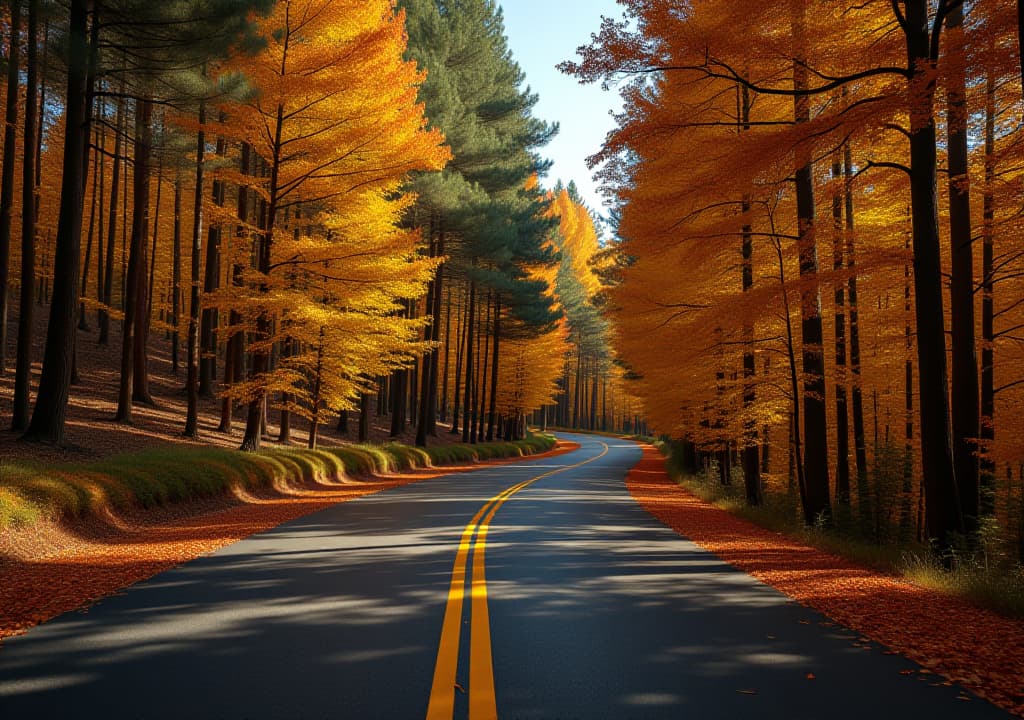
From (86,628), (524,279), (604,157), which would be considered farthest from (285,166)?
(524,279)

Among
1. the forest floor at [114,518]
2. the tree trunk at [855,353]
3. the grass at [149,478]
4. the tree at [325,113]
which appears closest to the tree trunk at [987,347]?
the tree trunk at [855,353]

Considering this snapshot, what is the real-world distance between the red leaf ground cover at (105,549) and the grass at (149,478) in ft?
0.75

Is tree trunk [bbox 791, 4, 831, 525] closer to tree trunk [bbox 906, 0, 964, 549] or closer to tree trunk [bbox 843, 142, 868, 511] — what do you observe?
tree trunk [bbox 843, 142, 868, 511]

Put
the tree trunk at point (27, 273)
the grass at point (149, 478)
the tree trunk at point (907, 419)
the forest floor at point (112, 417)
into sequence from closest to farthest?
the grass at point (149, 478)
the forest floor at point (112, 417)
the tree trunk at point (27, 273)
the tree trunk at point (907, 419)

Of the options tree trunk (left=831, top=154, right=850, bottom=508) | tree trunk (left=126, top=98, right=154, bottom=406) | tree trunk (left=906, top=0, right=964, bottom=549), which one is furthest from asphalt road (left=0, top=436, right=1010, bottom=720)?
tree trunk (left=126, top=98, right=154, bottom=406)

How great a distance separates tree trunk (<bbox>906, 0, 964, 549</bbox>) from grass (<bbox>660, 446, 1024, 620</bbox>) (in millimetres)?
466

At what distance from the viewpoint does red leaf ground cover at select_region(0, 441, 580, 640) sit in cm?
623

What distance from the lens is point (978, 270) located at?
643 inches

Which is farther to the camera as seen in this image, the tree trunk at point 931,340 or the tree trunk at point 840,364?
the tree trunk at point 840,364

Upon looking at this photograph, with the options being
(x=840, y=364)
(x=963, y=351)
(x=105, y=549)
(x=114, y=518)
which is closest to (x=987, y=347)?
(x=963, y=351)

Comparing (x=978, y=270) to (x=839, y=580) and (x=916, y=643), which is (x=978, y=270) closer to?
(x=839, y=580)

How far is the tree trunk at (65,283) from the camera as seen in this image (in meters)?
12.8

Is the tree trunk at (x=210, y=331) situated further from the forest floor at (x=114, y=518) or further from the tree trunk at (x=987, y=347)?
the tree trunk at (x=987, y=347)

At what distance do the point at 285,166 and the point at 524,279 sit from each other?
2482 cm
